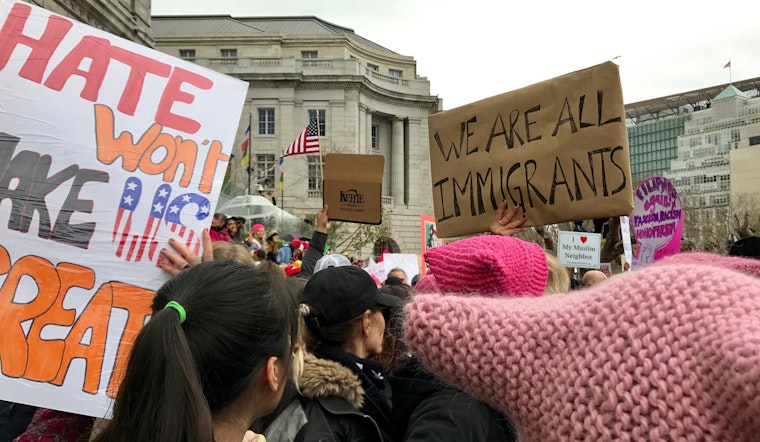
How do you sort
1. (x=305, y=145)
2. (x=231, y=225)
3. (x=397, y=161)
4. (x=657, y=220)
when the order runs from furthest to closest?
(x=397, y=161) < (x=305, y=145) < (x=231, y=225) < (x=657, y=220)

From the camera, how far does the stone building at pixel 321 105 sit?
4984 cm

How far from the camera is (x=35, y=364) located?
2.56 m

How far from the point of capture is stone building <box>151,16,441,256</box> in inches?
1962

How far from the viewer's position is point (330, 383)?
102 inches

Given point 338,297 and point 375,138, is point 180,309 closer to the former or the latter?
point 338,297

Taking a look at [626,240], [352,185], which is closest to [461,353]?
[352,185]

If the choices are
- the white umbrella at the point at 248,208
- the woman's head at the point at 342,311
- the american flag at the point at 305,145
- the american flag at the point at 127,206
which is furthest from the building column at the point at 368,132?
the woman's head at the point at 342,311

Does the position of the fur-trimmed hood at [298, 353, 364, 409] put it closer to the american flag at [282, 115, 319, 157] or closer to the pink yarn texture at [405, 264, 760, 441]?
the pink yarn texture at [405, 264, 760, 441]

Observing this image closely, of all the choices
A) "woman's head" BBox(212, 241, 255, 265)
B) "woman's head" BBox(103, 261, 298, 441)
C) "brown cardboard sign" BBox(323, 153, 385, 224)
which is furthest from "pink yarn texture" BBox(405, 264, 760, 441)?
"brown cardboard sign" BBox(323, 153, 385, 224)

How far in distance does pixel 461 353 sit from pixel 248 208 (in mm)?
17606

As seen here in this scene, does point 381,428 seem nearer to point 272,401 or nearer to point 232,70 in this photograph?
point 272,401

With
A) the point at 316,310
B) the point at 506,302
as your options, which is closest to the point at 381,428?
the point at 316,310

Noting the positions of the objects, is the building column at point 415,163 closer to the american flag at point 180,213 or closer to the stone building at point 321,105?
the stone building at point 321,105

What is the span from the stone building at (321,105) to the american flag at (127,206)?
41.1 meters
